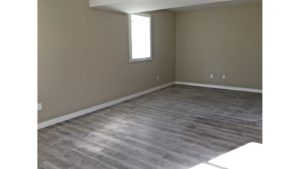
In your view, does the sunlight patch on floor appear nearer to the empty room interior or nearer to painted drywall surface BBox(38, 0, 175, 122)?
the empty room interior

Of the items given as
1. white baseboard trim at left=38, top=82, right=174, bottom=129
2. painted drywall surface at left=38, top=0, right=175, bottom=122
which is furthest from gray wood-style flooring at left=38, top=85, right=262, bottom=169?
painted drywall surface at left=38, top=0, right=175, bottom=122

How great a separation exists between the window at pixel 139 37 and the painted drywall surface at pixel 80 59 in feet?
0.60

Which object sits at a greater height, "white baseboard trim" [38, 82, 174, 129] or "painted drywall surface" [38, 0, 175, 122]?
"painted drywall surface" [38, 0, 175, 122]

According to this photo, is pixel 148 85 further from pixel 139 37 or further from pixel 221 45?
pixel 221 45

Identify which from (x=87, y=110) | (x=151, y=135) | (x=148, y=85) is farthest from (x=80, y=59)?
(x=148, y=85)

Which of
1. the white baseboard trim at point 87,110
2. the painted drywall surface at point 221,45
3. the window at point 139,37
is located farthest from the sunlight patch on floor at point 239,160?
the painted drywall surface at point 221,45

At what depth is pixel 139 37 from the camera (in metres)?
A: 5.80

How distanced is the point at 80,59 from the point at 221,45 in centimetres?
400

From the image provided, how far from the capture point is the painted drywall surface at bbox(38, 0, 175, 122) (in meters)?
3.68

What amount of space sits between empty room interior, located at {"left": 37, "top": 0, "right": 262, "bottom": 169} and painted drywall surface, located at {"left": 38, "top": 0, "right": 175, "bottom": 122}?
17mm

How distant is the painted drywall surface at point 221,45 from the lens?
6102mm
